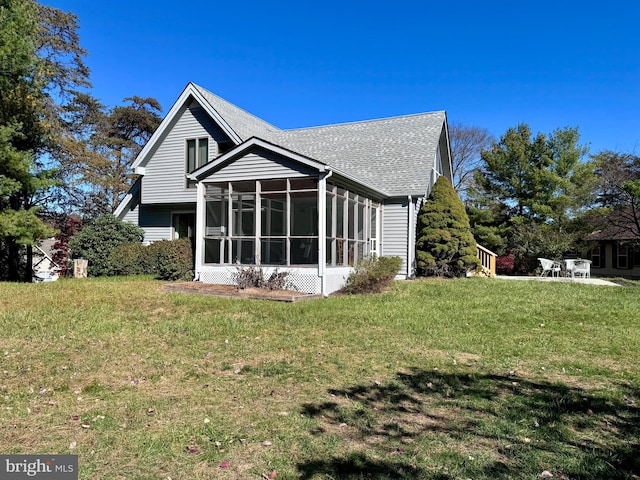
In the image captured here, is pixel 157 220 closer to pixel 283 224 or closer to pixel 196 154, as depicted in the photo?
pixel 196 154

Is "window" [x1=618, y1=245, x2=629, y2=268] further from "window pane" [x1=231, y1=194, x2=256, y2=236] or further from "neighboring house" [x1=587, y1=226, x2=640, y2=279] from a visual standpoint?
"window pane" [x1=231, y1=194, x2=256, y2=236]

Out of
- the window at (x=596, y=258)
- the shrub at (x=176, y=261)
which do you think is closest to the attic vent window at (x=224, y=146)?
the shrub at (x=176, y=261)

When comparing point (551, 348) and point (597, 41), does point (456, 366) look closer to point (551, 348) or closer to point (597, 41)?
point (551, 348)

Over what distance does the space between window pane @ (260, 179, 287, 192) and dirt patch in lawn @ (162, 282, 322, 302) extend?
3.03 m

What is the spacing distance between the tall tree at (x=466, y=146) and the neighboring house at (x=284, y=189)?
13.2 meters

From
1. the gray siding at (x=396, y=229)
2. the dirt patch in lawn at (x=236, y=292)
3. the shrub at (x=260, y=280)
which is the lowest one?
the dirt patch in lawn at (x=236, y=292)

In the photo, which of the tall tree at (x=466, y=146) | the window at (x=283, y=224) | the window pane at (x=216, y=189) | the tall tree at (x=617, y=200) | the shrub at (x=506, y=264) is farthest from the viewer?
the tall tree at (x=466, y=146)

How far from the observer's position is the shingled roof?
16.4 meters

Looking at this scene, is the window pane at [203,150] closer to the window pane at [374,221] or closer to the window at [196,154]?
the window at [196,154]

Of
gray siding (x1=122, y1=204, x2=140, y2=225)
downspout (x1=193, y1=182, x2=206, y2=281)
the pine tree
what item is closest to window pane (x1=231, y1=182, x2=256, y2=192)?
downspout (x1=193, y1=182, x2=206, y2=281)

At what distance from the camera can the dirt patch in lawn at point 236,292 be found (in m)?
10.2

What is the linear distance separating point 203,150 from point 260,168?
20.0ft

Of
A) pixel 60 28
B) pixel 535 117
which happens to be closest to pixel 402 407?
pixel 535 117

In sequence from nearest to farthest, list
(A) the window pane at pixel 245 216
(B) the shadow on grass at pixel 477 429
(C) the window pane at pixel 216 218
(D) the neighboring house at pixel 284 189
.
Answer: (B) the shadow on grass at pixel 477 429 < (D) the neighboring house at pixel 284 189 < (C) the window pane at pixel 216 218 < (A) the window pane at pixel 245 216
